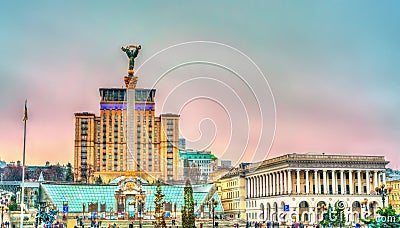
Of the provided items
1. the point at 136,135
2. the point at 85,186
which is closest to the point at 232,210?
the point at 85,186

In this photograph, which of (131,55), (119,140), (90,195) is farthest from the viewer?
(119,140)

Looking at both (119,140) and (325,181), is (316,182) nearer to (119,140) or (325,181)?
(325,181)

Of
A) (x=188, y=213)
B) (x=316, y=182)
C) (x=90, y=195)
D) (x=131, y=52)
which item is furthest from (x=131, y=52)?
(x=188, y=213)

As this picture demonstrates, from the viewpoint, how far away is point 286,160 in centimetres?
9031

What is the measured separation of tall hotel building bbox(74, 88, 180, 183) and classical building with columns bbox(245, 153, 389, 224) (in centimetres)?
6208

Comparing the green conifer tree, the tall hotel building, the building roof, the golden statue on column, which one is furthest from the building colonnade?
the tall hotel building

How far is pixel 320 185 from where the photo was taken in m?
91.7

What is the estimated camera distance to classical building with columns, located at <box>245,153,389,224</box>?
89.1 m

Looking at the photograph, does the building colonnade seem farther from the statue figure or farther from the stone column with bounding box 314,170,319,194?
the statue figure

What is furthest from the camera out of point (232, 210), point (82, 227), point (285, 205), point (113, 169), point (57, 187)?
point (113, 169)

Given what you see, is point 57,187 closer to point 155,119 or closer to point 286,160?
point 286,160

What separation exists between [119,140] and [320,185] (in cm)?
7651

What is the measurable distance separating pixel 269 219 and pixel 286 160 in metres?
10.4

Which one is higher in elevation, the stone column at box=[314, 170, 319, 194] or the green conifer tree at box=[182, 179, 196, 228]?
the stone column at box=[314, 170, 319, 194]
